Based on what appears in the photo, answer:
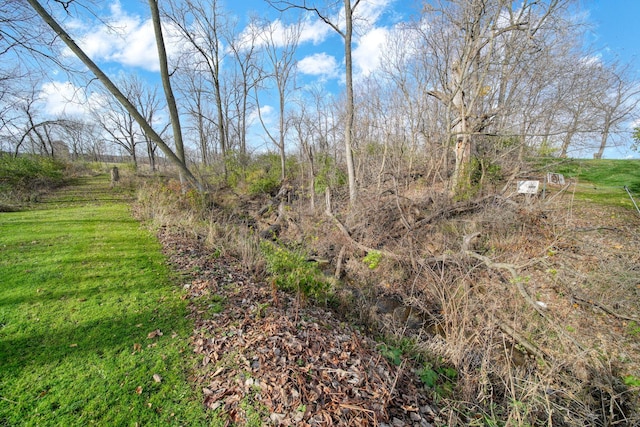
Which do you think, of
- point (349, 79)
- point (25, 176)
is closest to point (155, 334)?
point (349, 79)

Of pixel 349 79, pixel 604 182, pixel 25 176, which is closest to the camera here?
pixel 349 79

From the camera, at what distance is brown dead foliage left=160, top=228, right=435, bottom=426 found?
2.01 meters

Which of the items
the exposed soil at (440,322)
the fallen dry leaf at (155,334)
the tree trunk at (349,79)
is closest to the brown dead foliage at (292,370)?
the exposed soil at (440,322)

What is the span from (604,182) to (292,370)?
48.2 feet

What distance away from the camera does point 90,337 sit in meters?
2.63

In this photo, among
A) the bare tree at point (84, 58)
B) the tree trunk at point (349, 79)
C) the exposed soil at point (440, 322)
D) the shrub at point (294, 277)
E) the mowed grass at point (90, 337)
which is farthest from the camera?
the tree trunk at point (349, 79)

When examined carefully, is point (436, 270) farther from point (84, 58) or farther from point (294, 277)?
point (84, 58)

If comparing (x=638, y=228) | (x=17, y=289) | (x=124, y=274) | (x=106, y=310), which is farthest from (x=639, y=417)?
(x=17, y=289)

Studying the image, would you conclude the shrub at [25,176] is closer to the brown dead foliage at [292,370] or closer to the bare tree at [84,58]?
the bare tree at [84,58]

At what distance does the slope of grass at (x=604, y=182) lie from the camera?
740 cm

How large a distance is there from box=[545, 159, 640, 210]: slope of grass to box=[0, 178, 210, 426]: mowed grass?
7680mm

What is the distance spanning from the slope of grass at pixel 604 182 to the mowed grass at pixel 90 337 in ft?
25.2

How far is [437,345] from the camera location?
11.6ft

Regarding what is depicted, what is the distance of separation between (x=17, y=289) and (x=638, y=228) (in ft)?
37.3
